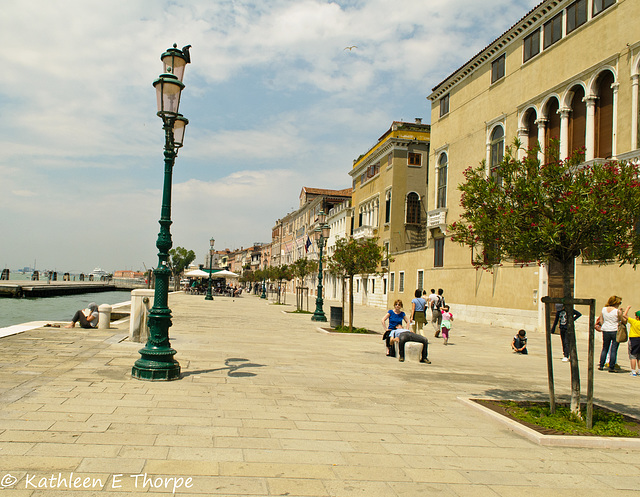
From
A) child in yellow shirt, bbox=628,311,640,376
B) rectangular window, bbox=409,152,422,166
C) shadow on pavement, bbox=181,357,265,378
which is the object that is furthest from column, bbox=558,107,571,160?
rectangular window, bbox=409,152,422,166

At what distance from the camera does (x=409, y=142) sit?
138 ft

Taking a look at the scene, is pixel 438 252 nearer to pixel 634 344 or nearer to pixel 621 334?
pixel 621 334

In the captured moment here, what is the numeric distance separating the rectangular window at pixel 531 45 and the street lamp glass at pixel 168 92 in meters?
20.7

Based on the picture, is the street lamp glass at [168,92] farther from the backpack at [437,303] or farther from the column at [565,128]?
the column at [565,128]

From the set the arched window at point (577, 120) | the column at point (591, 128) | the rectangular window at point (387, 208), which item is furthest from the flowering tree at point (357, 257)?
the rectangular window at point (387, 208)

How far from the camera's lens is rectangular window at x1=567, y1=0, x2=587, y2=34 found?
21244 mm

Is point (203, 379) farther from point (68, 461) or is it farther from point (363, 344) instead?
point (363, 344)

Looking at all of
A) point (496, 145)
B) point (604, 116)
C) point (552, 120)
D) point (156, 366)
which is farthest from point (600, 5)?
point (156, 366)

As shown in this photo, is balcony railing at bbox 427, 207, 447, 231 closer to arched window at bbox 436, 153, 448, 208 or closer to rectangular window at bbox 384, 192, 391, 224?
arched window at bbox 436, 153, 448, 208

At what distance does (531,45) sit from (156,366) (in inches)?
923

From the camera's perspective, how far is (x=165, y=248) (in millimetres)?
8438

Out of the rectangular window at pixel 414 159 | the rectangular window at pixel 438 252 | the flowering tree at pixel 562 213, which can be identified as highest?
the rectangular window at pixel 414 159

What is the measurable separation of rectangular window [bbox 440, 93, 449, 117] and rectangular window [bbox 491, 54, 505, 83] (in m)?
5.16

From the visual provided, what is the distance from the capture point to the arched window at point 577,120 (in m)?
21.2
